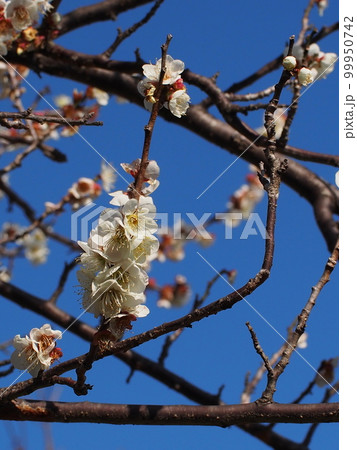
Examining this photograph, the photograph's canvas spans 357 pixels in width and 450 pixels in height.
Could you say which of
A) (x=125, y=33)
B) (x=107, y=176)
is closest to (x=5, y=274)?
(x=107, y=176)

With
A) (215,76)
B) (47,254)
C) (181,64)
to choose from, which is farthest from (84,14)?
(47,254)

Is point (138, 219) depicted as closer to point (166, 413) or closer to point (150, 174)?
point (150, 174)

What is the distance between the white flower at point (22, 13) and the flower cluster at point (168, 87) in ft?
3.61

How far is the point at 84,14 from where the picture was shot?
117 inches

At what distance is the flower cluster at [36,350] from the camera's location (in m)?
1.37

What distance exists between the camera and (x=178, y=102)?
160 cm

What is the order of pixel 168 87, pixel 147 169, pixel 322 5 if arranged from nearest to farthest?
pixel 147 169 < pixel 168 87 < pixel 322 5

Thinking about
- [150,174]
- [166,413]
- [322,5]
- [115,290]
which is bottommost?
[166,413]

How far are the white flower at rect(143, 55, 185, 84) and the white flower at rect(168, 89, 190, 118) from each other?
0.03m

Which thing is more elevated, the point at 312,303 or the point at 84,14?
the point at 84,14

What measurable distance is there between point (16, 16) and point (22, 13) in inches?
1.1

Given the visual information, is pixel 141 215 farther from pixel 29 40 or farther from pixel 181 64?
pixel 29 40

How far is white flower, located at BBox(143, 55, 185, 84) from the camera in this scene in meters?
1.56

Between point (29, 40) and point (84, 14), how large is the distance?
0.42m
